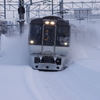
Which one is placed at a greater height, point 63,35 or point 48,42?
point 63,35

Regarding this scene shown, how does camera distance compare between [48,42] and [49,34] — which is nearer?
[48,42]

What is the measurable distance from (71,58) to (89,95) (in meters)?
8.75

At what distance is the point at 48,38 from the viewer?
1391 centimetres

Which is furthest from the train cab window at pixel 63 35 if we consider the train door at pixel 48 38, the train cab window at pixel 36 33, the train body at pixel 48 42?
the train cab window at pixel 36 33

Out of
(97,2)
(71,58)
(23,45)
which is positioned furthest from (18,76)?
(97,2)

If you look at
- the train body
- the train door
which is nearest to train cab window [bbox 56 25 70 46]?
the train body

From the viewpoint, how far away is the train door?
13.8 meters

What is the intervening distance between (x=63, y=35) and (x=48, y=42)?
3.13ft

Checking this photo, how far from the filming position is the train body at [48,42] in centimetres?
1369

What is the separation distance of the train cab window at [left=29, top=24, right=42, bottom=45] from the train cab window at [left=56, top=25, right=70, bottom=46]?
100 cm

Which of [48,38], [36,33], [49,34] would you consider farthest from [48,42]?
[36,33]

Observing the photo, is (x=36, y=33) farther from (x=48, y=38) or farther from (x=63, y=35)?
(x=63, y=35)

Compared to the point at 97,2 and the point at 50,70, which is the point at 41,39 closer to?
the point at 50,70

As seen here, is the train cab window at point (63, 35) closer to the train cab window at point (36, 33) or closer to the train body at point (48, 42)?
the train body at point (48, 42)
